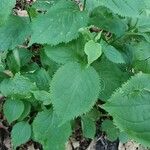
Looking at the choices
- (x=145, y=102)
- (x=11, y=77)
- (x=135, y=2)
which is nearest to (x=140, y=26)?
(x=135, y=2)

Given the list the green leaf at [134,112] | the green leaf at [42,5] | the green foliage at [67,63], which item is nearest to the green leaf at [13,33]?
the green foliage at [67,63]

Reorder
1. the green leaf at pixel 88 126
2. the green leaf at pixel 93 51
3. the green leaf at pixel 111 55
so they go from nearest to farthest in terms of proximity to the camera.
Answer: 1. the green leaf at pixel 93 51
2. the green leaf at pixel 111 55
3. the green leaf at pixel 88 126

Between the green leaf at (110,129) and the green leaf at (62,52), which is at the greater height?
the green leaf at (62,52)

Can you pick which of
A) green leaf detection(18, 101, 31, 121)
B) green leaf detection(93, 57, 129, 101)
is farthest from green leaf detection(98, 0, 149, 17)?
green leaf detection(18, 101, 31, 121)

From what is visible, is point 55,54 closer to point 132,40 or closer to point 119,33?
point 119,33

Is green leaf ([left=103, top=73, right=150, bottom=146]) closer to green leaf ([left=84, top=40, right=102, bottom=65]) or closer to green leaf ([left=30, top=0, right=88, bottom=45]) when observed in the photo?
green leaf ([left=84, top=40, right=102, bottom=65])

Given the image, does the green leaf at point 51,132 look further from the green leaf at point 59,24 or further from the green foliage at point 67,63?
the green leaf at point 59,24
